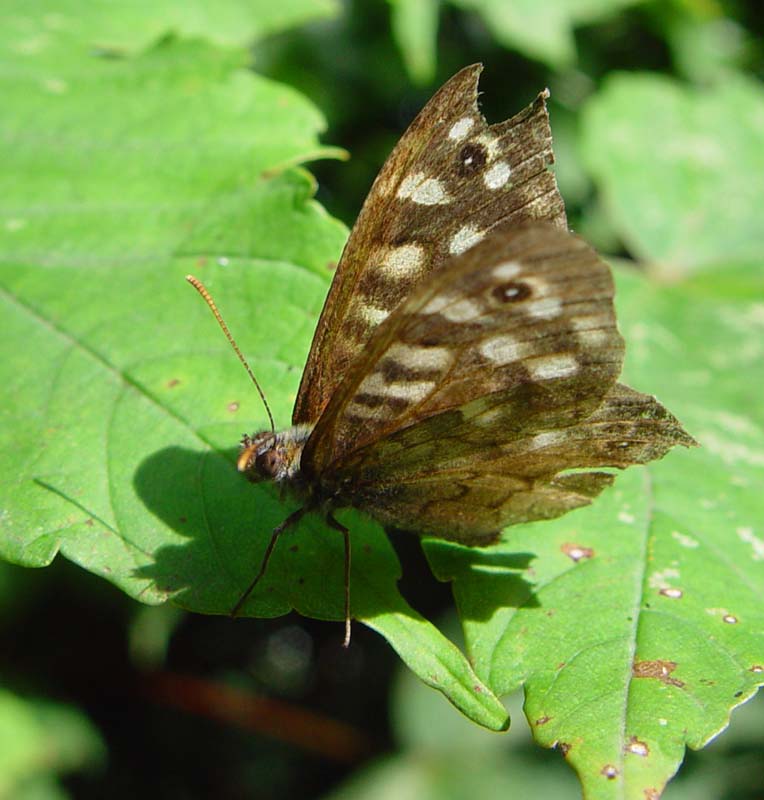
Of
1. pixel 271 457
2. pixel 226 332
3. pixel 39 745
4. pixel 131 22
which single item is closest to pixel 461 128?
pixel 226 332

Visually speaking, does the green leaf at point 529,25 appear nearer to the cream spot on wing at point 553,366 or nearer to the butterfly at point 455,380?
the butterfly at point 455,380

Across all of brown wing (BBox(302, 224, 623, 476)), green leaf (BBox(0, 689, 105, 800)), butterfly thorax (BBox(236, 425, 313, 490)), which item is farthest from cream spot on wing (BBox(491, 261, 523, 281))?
green leaf (BBox(0, 689, 105, 800))

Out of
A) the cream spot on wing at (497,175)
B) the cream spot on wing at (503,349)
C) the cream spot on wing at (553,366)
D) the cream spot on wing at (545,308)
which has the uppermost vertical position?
the cream spot on wing at (497,175)

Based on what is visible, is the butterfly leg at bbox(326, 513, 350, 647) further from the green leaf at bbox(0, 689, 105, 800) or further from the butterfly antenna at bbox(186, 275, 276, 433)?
the green leaf at bbox(0, 689, 105, 800)

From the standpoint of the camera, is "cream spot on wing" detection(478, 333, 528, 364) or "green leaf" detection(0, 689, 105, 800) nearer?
"cream spot on wing" detection(478, 333, 528, 364)

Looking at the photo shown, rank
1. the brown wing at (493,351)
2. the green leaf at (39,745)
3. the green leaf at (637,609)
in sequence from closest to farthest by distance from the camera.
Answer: the green leaf at (637,609) < the brown wing at (493,351) < the green leaf at (39,745)

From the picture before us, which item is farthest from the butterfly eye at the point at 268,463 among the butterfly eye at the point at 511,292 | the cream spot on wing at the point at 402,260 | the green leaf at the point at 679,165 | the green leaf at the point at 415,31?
the green leaf at the point at 679,165

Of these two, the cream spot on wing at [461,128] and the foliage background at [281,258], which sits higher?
the cream spot on wing at [461,128]
